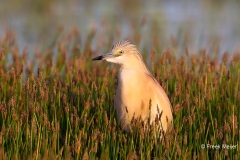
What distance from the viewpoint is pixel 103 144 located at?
497 centimetres

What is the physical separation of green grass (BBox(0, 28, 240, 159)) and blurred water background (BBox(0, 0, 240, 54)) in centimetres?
425

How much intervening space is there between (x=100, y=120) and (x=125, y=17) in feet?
29.5

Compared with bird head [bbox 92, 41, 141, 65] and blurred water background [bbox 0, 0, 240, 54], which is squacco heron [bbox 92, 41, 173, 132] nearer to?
bird head [bbox 92, 41, 141, 65]

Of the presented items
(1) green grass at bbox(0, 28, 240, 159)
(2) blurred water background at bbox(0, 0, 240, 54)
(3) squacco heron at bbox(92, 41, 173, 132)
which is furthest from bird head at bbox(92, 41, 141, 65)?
(2) blurred water background at bbox(0, 0, 240, 54)

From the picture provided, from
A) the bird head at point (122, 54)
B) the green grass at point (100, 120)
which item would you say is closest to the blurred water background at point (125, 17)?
the green grass at point (100, 120)

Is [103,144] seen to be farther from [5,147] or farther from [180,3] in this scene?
[180,3]

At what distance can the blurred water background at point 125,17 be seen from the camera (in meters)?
12.2

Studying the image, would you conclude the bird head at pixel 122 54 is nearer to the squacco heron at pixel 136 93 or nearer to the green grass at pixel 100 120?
the squacco heron at pixel 136 93

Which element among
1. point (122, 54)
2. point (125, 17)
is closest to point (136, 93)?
point (122, 54)

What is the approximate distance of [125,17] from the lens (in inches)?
565

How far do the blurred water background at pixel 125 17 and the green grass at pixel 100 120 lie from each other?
4.25 m

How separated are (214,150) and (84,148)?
102 centimetres

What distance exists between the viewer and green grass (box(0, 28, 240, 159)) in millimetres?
4859

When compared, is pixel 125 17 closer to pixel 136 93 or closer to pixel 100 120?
pixel 136 93
